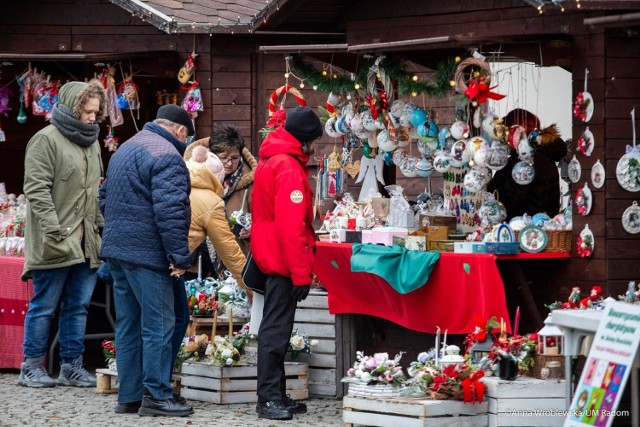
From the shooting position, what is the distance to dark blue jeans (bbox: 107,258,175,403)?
8.42 m

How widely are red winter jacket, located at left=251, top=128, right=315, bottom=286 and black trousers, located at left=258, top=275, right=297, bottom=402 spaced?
11cm

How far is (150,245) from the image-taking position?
27.5ft

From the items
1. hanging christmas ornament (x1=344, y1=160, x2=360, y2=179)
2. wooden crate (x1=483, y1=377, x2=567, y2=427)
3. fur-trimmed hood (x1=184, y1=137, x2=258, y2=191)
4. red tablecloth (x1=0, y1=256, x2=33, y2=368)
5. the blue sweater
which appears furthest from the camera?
red tablecloth (x1=0, y1=256, x2=33, y2=368)

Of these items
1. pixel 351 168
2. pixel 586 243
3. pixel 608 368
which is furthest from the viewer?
pixel 351 168

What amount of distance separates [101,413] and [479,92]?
10.4 feet

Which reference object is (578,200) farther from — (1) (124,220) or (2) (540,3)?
(1) (124,220)

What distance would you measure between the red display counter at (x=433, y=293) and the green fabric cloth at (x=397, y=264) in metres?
0.09

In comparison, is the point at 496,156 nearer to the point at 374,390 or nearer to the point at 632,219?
the point at 632,219

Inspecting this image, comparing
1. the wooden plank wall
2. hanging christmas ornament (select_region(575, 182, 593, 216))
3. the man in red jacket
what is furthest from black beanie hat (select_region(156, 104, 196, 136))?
the wooden plank wall

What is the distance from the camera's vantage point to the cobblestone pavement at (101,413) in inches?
332

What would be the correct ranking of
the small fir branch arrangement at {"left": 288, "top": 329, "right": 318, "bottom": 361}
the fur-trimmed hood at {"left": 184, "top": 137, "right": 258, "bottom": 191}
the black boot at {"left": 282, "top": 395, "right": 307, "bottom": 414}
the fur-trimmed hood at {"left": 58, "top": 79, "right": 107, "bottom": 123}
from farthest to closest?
the fur-trimmed hood at {"left": 184, "top": 137, "right": 258, "bottom": 191}, the fur-trimmed hood at {"left": 58, "top": 79, "right": 107, "bottom": 123}, the small fir branch arrangement at {"left": 288, "top": 329, "right": 318, "bottom": 361}, the black boot at {"left": 282, "top": 395, "right": 307, "bottom": 414}

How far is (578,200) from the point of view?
8.66m

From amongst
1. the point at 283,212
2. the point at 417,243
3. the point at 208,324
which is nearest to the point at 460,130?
the point at 417,243

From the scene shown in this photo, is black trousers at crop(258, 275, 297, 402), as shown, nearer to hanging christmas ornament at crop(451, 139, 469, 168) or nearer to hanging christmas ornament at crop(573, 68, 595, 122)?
hanging christmas ornament at crop(451, 139, 469, 168)
